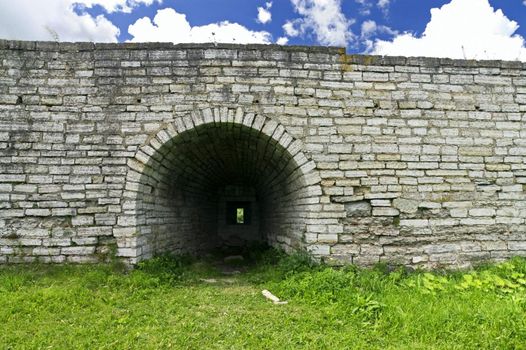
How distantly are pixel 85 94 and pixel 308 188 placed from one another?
12.6 ft

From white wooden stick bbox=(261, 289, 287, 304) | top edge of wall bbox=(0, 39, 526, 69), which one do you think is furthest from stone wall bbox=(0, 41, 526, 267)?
white wooden stick bbox=(261, 289, 287, 304)

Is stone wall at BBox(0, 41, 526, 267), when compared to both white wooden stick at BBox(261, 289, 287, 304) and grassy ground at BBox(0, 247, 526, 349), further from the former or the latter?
white wooden stick at BBox(261, 289, 287, 304)

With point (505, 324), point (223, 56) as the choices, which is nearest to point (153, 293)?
point (223, 56)

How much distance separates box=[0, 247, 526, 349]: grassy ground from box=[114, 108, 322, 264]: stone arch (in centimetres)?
68

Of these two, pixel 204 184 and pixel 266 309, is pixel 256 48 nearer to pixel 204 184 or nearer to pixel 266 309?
pixel 266 309

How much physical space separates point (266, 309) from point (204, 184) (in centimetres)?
582

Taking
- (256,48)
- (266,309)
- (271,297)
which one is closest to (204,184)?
(256,48)

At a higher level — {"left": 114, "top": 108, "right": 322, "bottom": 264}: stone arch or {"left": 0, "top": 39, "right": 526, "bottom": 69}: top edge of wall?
{"left": 0, "top": 39, "right": 526, "bottom": 69}: top edge of wall

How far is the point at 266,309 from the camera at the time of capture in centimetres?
449

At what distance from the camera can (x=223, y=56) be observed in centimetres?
597

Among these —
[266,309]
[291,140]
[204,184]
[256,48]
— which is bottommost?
[266,309]

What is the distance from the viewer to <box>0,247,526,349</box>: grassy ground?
3.62 metres

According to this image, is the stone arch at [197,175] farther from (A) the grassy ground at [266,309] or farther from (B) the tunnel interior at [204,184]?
(A) the grassy ground at [266,309]

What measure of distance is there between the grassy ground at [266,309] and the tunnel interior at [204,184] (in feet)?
2.99
